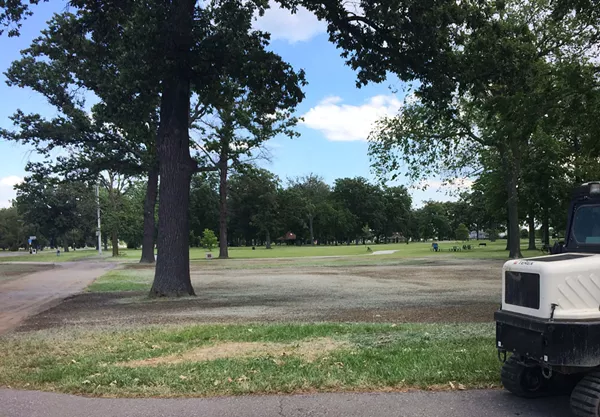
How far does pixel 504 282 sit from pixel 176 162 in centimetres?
1154

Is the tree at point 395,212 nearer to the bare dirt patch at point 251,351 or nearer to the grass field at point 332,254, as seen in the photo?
the grass field at point 332,254

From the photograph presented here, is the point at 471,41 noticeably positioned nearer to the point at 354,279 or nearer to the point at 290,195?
the point at 354,279

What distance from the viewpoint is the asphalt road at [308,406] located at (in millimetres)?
4848

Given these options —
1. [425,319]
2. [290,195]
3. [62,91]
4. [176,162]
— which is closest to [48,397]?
[425,319]

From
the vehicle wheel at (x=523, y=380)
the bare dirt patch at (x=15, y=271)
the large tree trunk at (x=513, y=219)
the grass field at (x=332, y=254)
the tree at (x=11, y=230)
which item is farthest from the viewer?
the tree at (x=11, y=230)

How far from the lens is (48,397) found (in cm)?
546

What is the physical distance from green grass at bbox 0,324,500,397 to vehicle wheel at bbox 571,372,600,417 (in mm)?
1284

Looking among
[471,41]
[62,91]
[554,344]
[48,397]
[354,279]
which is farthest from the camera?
[62,91]

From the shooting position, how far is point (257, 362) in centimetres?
663

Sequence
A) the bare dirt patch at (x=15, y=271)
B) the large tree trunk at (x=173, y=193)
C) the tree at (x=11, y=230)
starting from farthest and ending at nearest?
1. the tree at (x=11, y=230)
2. the bare dirt patch at (x=15, y=271)
3. the large tree trunk at (x=173, y=193)

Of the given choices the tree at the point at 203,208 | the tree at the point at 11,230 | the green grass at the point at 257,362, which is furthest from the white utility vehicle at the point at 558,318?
the tree at the point at 11,230

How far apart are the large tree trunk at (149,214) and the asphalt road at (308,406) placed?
30.2 meters

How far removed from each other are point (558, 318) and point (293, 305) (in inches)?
354

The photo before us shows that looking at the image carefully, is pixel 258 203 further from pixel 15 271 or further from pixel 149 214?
pixel 15 271
